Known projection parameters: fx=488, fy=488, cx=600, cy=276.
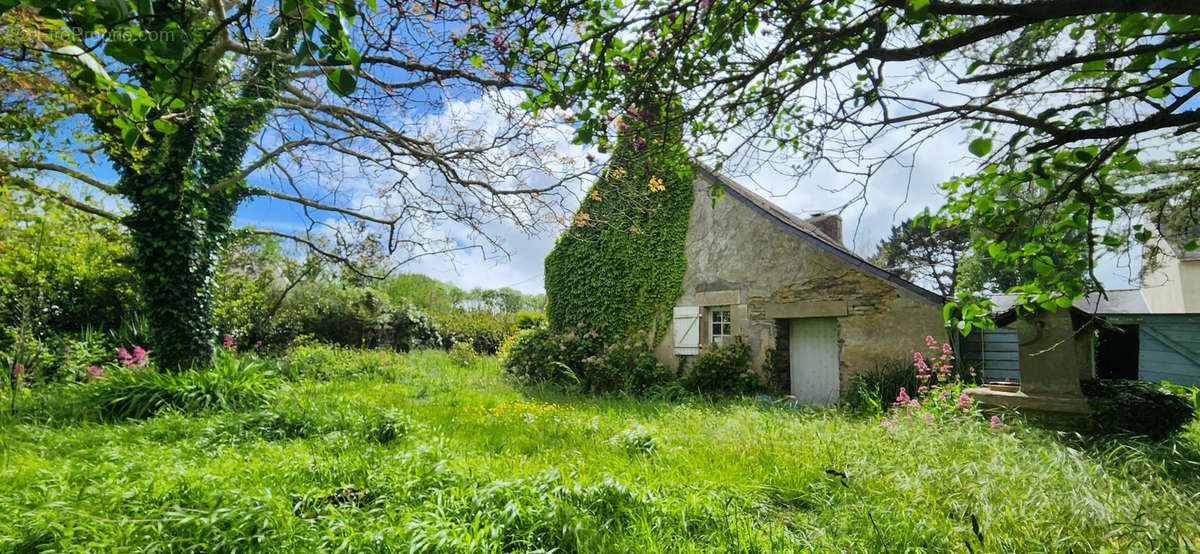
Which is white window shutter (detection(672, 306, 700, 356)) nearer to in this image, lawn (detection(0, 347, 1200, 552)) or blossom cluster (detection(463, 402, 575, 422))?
blossom cluster (detection(463, 402, 575, 422))

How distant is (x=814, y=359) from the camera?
8.83 meters

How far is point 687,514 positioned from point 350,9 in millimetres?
2782

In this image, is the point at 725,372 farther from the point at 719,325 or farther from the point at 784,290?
the point at 784,290

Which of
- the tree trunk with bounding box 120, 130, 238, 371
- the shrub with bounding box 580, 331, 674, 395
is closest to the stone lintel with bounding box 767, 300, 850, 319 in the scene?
the shrub with bounding box 580, 331, 674, 395

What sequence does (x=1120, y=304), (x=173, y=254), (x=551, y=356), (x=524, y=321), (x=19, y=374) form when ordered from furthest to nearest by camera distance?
(x=524, y=321) → (x=551, y=356) → (x=1120, y=304) → (x=173, y=254) → (x=19, y=374)

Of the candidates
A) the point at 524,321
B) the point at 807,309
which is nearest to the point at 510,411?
the point at 807,309

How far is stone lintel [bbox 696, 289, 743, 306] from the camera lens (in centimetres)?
961

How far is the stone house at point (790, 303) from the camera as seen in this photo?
25.6ft

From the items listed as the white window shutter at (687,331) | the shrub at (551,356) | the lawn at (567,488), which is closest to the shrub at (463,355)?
the shrub at (551,356)

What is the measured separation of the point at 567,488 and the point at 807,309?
6.95 metres

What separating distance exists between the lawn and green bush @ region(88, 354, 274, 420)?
395mm

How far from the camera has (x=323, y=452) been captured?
152 inches

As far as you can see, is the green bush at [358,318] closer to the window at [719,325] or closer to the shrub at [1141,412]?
the window at [719,325]

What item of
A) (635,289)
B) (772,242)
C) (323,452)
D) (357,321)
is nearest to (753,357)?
(772,242)
